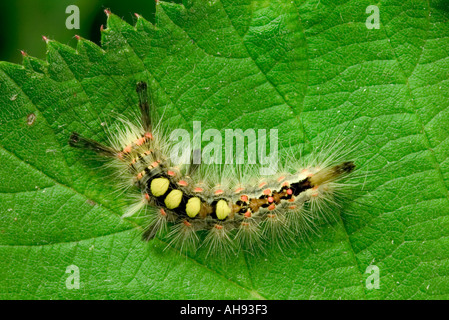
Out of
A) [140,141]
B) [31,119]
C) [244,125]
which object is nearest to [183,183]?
[140,141]

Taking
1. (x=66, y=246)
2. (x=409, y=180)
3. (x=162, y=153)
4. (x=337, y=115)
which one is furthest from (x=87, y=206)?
(x=409, y=180)

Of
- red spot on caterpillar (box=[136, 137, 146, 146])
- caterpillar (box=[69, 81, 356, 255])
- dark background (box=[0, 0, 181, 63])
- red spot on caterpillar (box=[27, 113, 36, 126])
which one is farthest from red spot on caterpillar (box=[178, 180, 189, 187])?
dark background (box=[0, 0, 181, 63])

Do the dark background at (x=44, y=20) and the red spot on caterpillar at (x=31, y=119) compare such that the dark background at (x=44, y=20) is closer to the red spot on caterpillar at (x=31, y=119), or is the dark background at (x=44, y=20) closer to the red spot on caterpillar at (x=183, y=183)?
the red spot on caterpillar at (x=31, y=119)

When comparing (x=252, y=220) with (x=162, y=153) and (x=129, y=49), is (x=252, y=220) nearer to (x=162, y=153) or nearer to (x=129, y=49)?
(x=162, y=153)

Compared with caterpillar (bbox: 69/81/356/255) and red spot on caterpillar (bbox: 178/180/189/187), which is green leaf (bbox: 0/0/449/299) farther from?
red spot on caterpillar (bbox: 178/180/189/187)

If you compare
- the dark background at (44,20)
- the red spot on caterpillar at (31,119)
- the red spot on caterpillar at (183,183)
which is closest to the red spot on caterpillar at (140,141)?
the red spot on caterpillar at (183,183)

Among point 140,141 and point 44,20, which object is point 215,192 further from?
point 44,20
